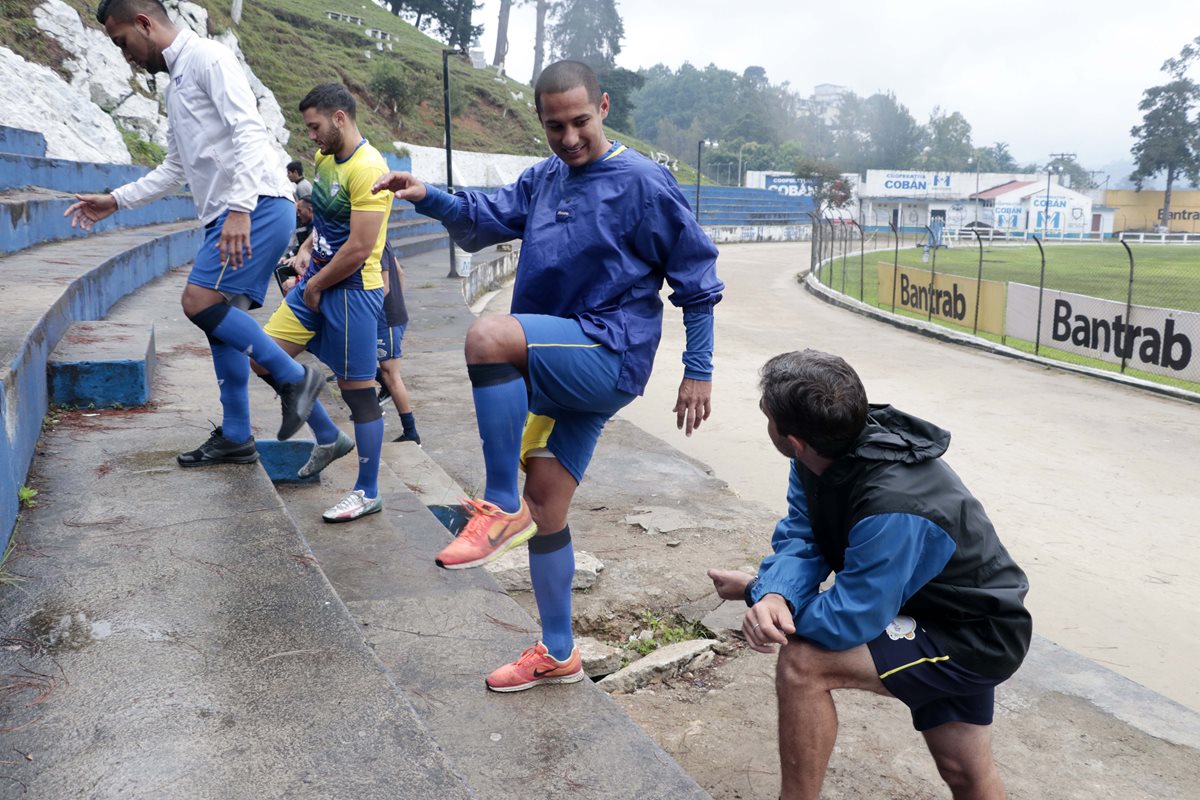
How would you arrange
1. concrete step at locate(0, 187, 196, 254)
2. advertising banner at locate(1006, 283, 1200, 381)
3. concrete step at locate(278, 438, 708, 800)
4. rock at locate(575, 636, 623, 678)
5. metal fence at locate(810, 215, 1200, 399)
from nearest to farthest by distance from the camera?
concrete step at locate(278, 438, 708, 800) < rock at locate(575, 636, 623, 678) < concrete step at locate(0, 187, 196, 254) < advertising banner at locate(1006, 283, 1200, 381) < metal fence at locate(810, 215, 1200, 399)

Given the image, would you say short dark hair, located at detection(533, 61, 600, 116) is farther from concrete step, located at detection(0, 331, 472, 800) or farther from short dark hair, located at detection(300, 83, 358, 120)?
short dark hair, located at detection(300, 83, 358, 120)

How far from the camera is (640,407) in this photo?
10359 mm

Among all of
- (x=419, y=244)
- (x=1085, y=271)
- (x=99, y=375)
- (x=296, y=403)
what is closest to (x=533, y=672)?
(x=296, y=403)

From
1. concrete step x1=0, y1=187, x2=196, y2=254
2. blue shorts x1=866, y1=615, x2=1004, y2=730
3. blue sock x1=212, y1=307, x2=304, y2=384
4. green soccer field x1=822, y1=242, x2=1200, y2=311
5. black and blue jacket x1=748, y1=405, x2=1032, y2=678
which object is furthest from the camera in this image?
green soccer field x1=822, y1=242, x2=1200, y2=311

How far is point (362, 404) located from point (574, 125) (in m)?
2.23

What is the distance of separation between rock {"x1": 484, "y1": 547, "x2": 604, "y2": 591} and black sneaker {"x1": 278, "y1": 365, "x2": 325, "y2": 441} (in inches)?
44.3

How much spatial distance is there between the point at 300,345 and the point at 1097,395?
983 centimetres

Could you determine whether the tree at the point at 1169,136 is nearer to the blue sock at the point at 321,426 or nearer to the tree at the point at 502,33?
the tree at the point at 502,33

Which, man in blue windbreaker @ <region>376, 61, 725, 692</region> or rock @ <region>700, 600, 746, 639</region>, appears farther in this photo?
rock @ <region>700, 600, 746, 639</region>

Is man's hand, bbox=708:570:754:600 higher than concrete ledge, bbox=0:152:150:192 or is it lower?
lower

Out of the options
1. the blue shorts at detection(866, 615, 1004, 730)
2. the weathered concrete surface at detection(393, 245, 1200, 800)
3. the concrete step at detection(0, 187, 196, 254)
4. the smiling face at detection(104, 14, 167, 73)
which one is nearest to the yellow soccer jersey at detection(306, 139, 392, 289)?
the smiling face at detection(104, 14, 167, 73)

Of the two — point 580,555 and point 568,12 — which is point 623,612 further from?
point 568,12

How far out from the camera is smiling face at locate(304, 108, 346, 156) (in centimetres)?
422

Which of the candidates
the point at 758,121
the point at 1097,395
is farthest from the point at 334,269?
the point at 758,121
